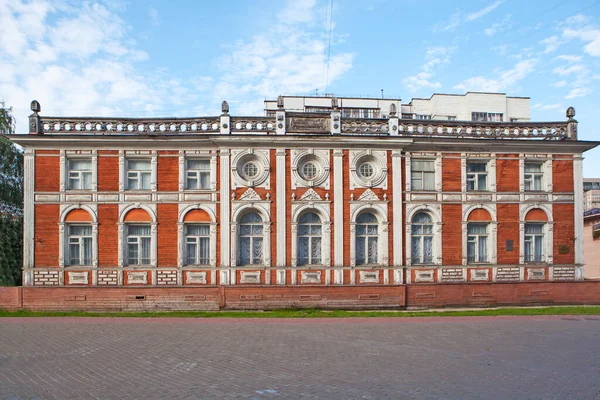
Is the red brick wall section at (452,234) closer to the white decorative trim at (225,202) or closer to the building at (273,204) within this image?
the building at (273,204)

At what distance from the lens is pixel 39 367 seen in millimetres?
9844

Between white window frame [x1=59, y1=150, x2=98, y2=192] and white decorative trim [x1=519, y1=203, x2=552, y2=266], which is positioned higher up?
white window frame [x1=59, y1=150, x2=98, y2=192]

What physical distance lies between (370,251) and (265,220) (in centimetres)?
509

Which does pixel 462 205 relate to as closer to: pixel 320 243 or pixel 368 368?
pixel 320 243

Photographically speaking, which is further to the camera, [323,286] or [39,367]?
[323,286]

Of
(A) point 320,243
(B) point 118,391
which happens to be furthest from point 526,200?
(B) point 118,391

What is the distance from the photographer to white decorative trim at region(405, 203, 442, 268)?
772 inches

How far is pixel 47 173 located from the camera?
18.9 m

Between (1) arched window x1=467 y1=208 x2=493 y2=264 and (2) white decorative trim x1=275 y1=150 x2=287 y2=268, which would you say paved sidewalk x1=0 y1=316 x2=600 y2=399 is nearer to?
(2) white decorative trim x1=275 y1=150 x2=287 y2=268

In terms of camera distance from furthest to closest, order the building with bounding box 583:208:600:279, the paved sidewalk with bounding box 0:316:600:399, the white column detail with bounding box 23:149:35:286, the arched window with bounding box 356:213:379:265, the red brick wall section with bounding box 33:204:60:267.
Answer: the building with bounding box 583:208:600:279
the arched window with bounding box 356:213:379:265
the red brick wall section with bounding box 33:204:60:267
the white column detail with bounding box 23:149:35:286
the paved sidewalk with bounding box 0:316:600:399

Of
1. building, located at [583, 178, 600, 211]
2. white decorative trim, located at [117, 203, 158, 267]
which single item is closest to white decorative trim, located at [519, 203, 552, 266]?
white decorative trim, located at [117, 203, 158, 267]

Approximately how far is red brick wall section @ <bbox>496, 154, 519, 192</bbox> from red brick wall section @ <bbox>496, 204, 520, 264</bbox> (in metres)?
0.86

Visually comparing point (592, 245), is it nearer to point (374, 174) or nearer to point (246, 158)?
point (374, 174)

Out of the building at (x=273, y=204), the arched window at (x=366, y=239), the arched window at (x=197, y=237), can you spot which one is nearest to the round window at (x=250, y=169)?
the building at (x=273, y=204)
